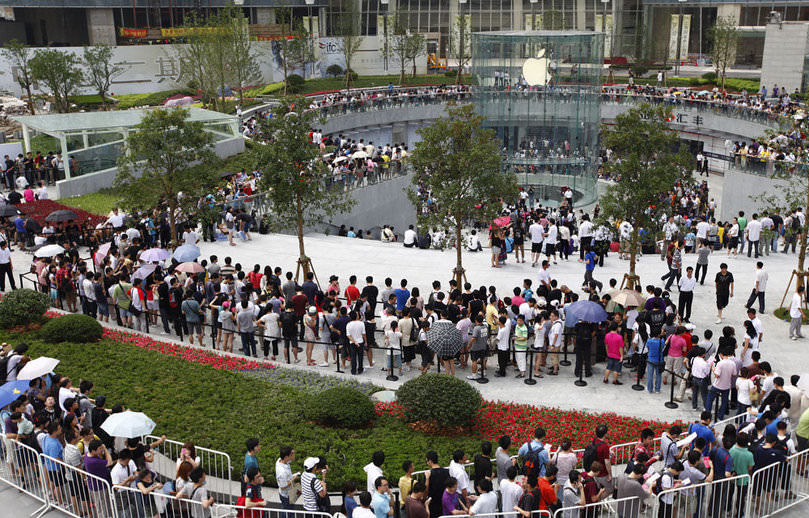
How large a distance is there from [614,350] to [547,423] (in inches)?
102

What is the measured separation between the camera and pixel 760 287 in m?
19.5

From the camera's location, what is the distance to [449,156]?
20328 millimetres

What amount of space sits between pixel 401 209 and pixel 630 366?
23.1m

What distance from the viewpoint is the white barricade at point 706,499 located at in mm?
10547

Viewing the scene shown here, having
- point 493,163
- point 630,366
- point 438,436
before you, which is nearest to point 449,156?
point 493,163

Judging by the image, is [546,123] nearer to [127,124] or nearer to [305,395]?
[127,124]

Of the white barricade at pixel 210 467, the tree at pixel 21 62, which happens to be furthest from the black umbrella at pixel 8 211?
the tree at pixel 21 62

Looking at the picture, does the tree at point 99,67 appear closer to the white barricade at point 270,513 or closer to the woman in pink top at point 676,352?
the woman in pink top at point 676,352

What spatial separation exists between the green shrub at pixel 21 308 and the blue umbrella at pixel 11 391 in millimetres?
5835

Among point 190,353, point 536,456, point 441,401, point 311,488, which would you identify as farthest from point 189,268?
point 536,456

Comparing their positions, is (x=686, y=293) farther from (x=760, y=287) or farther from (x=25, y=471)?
(x=25, y=471)

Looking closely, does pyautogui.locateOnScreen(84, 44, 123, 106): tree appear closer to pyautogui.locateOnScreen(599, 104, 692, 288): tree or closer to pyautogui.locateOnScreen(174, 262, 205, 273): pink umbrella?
pyautogui.locateOnScreen(174, 262, 205, 273): pink umbrella

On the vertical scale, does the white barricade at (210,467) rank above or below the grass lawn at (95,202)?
below

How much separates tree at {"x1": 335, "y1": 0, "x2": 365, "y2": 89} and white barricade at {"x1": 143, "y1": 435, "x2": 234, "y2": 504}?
5118cm
